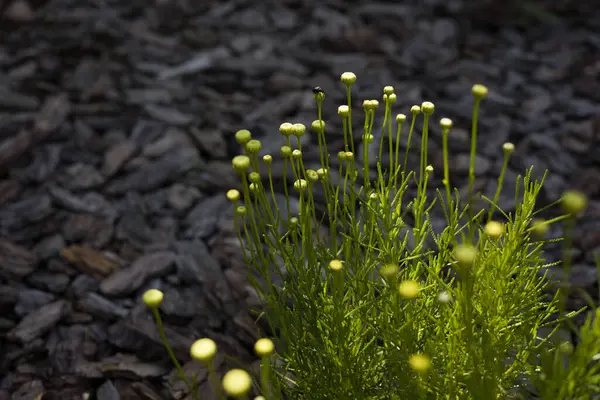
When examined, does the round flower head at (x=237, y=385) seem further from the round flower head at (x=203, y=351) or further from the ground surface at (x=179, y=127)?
the ground surface at (x=179, y=127)

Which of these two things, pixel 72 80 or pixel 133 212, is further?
pixel 72 80

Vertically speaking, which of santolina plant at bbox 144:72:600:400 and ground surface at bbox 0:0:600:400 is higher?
santolina plant at bbox 144:72:600:400

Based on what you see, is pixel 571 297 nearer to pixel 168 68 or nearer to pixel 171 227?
pixel 171 227

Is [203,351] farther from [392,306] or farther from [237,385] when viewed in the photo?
[392,306]

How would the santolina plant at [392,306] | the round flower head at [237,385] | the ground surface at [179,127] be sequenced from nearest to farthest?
the round flower head at [237,385] → the santolina plant at [392,306] → the ground surface at [179,127]

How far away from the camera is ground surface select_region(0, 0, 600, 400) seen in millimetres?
1863

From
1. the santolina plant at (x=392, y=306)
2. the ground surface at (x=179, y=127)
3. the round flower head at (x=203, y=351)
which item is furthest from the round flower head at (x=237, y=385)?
the ground surface at (x=179, y=127)

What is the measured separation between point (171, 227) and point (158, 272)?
30 cm

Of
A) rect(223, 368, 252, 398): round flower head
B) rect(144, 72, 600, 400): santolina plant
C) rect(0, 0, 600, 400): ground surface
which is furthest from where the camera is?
rect(0, 0, 600, 400): ground surface

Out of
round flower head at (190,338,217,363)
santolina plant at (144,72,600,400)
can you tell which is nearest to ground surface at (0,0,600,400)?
santolina plant at (144,72,600,400)

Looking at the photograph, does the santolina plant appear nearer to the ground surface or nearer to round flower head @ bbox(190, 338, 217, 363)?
round flower head @ bbox(190, 338, 217, 363)

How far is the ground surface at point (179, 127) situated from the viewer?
6.11ft

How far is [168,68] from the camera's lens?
10.8ft

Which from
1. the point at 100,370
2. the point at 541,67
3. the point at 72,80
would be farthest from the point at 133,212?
the point at 541,67
